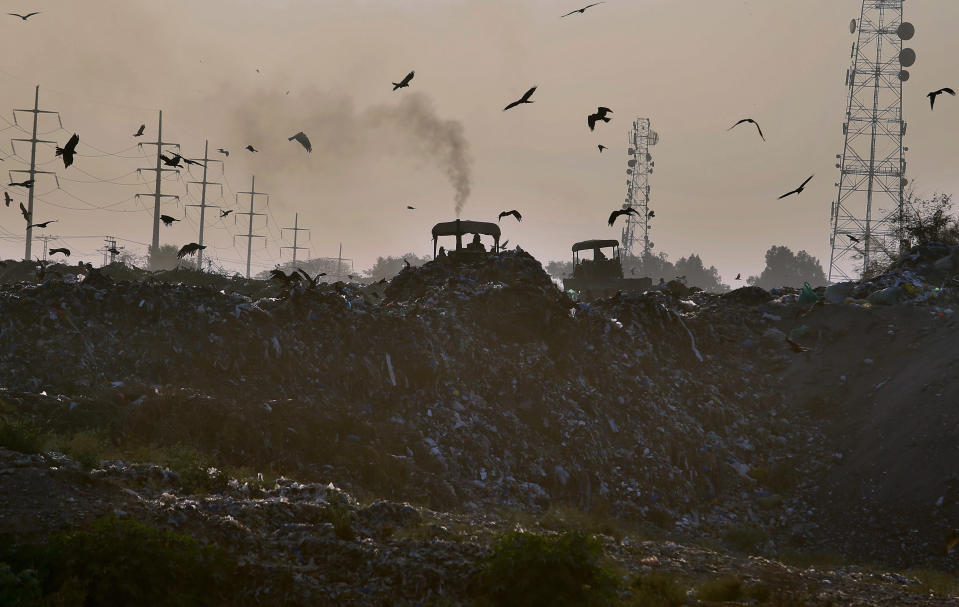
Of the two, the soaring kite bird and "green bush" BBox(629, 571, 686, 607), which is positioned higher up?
the soaring kite bird

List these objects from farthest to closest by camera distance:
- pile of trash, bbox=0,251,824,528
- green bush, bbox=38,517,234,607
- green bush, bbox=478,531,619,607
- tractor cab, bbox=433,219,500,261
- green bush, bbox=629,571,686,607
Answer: tractor cab, bbox=433,219,500,261, pile of trash, bbox=0,251,824,528, green bush, bbox=629,571,686,607, green bush, bbox=478,531,619,607, green bush, bbox=38,517,234,607

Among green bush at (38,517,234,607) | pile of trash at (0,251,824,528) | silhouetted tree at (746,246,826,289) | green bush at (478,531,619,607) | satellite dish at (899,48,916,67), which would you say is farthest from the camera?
silhouetted tree at (746,246,826,289)

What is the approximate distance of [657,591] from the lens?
618cm

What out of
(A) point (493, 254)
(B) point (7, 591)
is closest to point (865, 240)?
(A) point (493, 254)

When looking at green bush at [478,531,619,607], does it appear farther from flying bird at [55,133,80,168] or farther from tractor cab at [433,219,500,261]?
tractor cab at [433,219,500,261]

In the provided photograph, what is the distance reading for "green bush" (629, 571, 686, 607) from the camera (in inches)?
235

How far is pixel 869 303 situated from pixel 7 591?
16794mm

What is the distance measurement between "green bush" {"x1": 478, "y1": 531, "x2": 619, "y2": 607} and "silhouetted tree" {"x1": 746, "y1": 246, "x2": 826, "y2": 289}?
94184mm

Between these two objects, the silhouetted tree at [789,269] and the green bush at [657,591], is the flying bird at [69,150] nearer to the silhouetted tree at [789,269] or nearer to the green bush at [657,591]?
the green bush at [657,591]

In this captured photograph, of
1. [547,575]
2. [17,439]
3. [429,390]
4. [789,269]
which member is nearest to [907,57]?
[429,390]

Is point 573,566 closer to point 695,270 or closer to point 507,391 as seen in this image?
point 507,391

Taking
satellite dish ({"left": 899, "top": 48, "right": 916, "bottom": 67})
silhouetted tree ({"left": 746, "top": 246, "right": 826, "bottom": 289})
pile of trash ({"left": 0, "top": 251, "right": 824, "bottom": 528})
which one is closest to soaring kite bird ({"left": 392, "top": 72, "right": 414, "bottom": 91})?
pile of trash ({"left": 0, "top": 251, "right": 824, "bottom": 528})

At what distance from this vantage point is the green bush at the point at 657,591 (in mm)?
5965

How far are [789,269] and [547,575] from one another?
97.5 meters
